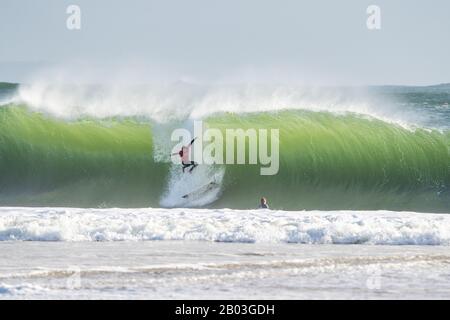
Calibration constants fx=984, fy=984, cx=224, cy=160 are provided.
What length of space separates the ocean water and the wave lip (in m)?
0.03

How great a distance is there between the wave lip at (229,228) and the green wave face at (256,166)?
4.55 meters

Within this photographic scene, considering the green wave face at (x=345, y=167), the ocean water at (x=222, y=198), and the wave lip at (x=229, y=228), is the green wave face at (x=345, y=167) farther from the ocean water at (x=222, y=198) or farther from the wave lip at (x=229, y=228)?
the wave lip at (x=229, y=228)

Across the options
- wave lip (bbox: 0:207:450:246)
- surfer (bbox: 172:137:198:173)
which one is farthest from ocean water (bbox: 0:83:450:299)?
surfer (bbox: 172:137:198:173)

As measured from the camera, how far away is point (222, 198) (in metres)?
18.8

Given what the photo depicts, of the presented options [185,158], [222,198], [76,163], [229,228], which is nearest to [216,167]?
[185,158]

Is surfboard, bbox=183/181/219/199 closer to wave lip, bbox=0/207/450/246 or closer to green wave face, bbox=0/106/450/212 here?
green wave face, bbox=0/106/450/212

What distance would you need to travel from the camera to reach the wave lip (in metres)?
12.8

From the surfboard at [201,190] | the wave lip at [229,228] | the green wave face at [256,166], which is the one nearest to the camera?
the wave lip at [229,228]

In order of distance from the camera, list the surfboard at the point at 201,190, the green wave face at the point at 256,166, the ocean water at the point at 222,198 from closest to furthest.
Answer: the ocean water at the point at 222,198 → the surfboard at the point at 201,190 → the green wave face at the point at 256,166

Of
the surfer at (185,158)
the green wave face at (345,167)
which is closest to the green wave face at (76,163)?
the surfer at (185,158)

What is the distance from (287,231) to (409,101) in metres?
13.5

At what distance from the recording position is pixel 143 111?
2194 centimetres

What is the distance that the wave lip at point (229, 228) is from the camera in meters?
12.8
